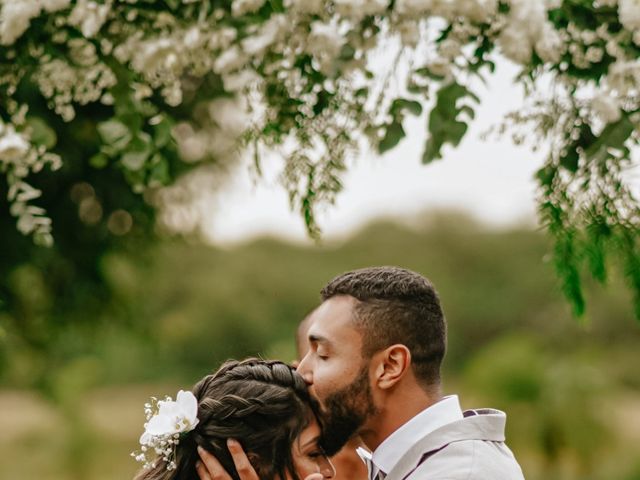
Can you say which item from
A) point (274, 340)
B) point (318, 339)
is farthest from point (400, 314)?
point (274, 340)

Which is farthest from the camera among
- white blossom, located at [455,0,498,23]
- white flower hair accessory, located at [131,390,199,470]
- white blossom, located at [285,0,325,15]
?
white flower hair accessory, located at [131,390,199,470]

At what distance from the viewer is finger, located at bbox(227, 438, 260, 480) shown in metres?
3.46

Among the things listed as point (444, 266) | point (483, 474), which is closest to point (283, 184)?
point (483, 474)

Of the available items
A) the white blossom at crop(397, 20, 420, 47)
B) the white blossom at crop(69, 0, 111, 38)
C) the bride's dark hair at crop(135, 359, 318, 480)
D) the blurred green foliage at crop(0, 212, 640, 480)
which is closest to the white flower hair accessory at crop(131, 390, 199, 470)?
the bride's dark hair at crop(135, 359, 318, 480)

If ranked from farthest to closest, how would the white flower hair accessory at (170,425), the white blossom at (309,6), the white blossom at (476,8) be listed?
the white flower hair accessory at (170,425), the white blossom at (309,6), the white blossom at (476,8)

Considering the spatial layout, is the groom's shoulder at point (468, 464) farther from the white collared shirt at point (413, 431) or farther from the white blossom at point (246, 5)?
the white blossom at point (246, 5)

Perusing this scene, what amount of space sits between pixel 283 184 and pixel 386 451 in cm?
99

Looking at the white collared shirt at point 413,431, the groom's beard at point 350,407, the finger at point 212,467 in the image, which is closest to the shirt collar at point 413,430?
the white collared shirt at point 413,431

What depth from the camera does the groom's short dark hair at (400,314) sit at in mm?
3598

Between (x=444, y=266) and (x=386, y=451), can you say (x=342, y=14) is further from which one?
(x=444, y=266)

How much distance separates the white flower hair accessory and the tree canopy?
0.75 metres

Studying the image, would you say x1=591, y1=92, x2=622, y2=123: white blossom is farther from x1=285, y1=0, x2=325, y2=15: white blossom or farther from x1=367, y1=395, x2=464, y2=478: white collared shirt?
x1=367, y1=395, x2=464, y2=478: white collared shirt

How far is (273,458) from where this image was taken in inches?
139

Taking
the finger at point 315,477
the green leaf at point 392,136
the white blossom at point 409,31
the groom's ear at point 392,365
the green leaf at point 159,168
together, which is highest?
the green leaf at point 159,168
